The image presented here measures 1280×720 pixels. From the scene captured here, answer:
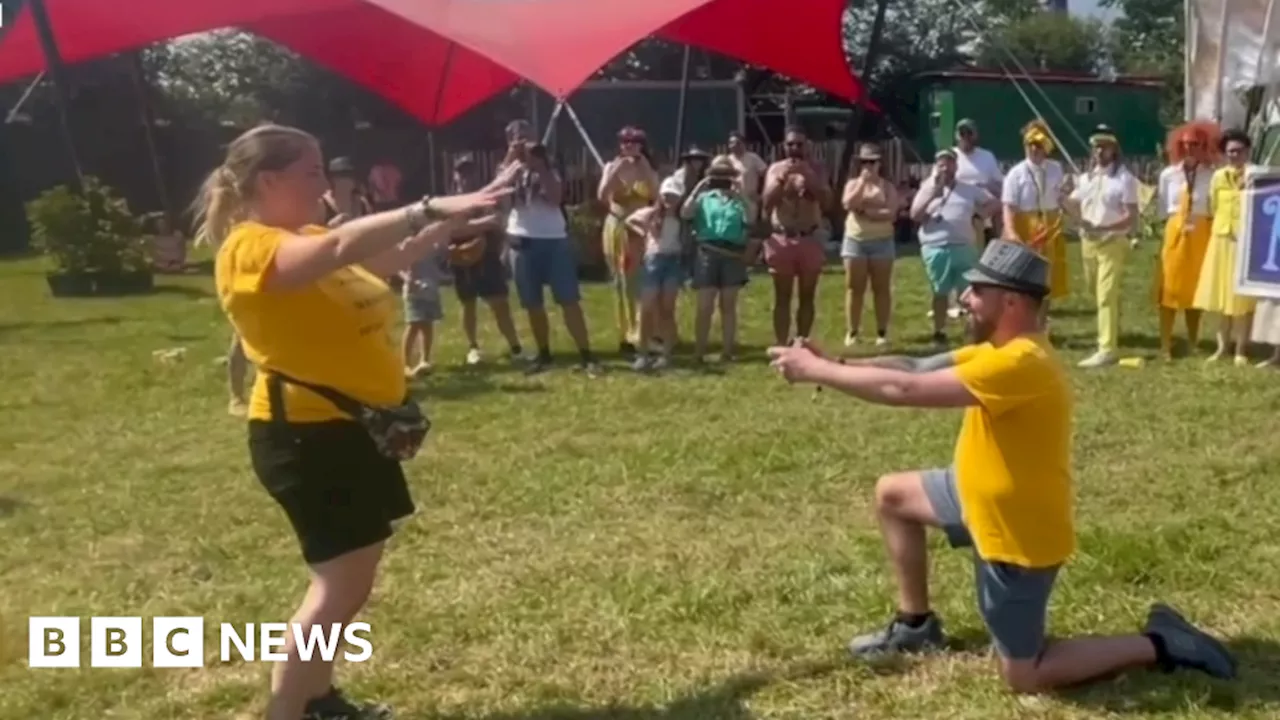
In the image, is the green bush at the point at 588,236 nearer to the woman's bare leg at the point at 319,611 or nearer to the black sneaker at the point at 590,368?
the black sneaker at the point at 590,368

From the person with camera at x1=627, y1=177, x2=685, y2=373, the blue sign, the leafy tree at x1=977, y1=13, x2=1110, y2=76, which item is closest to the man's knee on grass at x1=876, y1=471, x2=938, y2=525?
the blue sign

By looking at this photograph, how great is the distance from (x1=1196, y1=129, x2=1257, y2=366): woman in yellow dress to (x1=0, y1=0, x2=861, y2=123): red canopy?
3867 mm

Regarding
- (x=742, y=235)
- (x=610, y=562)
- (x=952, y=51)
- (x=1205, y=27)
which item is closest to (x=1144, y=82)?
(x=952, y=51)

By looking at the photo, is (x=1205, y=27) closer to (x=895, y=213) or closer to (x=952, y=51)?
(x=895, y=213)

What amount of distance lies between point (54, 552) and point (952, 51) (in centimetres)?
3822

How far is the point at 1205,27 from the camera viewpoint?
40.9 ft

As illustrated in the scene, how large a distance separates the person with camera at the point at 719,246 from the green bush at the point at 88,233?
8.65 metres

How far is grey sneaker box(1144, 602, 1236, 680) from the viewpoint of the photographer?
440 centimetres

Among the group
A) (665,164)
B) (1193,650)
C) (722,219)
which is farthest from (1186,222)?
(665,164)

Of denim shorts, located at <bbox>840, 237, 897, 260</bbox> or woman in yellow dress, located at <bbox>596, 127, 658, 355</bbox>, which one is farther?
denim shorts, located at <bbox>840, 237, 897, 260</bbox>

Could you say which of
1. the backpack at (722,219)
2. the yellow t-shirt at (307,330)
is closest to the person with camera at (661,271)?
the backpack at (722,219)

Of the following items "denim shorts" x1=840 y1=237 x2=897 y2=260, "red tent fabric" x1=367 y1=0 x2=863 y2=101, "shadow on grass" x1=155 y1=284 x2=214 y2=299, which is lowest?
"shadow on grass" x1=155 y1=284 x2=214 y2=299

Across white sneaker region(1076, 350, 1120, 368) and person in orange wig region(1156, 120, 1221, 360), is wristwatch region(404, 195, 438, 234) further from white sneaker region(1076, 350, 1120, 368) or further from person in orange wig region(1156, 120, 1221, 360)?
person in orange wig region(1156, 120, 1221, 360)

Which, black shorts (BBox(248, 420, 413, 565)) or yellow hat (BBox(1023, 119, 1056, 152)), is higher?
yellow hat (BBox(1023, 119, 1056, 152))
